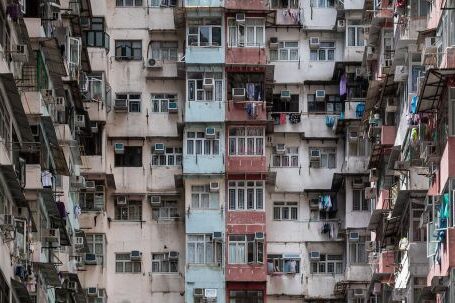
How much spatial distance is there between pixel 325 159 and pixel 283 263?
2849 millimetres

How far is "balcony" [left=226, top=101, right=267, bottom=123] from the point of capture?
178 feet

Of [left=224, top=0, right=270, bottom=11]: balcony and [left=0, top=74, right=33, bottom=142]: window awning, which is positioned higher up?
[left=224, top=0, right=270, bottom=11]: balcony

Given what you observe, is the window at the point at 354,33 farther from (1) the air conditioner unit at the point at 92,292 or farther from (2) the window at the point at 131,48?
(1) the air conditioner unit at the point at 92,292

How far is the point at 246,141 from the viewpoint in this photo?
179ft

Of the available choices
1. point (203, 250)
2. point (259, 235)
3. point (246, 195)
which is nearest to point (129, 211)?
point (203, 250)

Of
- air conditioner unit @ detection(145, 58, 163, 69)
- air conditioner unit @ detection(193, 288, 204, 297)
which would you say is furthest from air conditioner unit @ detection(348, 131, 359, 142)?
air conditioner unit @ detection(193, 288, 204, 297)

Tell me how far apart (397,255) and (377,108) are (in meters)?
4.46

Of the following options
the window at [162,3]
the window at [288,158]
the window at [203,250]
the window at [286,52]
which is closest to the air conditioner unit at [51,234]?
the window at [203,250]

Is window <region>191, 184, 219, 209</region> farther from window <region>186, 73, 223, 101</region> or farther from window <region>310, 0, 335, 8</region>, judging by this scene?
window <region>310, 0, 335, 8</region>

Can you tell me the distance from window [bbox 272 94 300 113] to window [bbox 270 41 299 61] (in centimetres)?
94

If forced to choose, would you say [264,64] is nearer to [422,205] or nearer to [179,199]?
[179,199]

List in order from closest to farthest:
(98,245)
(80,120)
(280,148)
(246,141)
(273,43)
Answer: (80,120) < (98,245) < (246,141) < (280,148) < (273,43)

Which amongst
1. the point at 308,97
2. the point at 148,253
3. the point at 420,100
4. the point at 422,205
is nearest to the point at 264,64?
the point at 308,97

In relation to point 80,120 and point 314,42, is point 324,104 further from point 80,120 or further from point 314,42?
point 80,120
